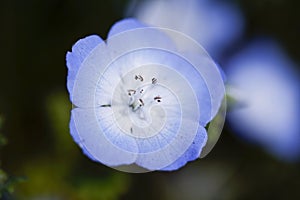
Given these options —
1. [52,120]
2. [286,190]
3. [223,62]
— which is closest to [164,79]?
[52,120]

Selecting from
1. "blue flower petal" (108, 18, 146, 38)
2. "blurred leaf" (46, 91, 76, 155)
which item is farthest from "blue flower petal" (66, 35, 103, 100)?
"blurred leaf" (46, 91, 76, 155)

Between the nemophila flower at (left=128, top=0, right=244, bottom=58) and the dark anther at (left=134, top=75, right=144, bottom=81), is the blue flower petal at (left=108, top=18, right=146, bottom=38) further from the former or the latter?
→ the nemophila flower at (left=128, top=0, right=244, bottom=58)

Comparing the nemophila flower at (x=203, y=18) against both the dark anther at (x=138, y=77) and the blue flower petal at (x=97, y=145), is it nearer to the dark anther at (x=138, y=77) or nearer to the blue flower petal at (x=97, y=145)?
the dark anther at (x=138, y=77)

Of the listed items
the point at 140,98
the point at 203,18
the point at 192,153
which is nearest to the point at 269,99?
the point at 203,18

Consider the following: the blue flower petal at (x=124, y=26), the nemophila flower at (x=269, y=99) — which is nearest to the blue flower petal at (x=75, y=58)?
the blue flower petal at (x=124, y=26)

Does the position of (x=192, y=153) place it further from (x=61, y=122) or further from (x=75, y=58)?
(x=61, y=122)
